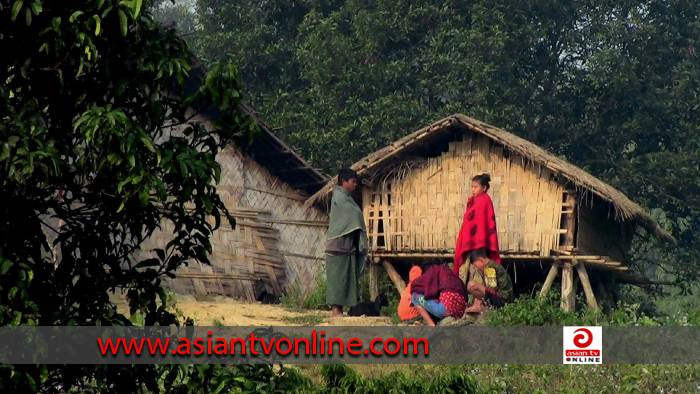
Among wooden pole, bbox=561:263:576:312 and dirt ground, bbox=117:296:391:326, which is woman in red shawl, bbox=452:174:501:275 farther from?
wooden pole, bbox=561:263:576:312

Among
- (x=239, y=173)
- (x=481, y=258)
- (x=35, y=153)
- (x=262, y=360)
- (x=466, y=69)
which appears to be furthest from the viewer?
(x=466, y=69)

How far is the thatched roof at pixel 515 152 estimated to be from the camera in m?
15.6

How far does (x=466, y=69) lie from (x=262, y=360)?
54.9 feet

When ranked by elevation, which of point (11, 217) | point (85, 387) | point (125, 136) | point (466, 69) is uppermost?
point (466, 69)

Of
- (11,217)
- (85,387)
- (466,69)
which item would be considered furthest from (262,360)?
(466,69)

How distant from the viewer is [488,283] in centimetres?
1466

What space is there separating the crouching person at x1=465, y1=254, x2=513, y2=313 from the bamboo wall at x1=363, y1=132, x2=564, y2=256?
4.87 ft

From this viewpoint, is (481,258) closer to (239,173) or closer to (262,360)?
(239,173)

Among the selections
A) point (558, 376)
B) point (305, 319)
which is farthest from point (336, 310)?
point (558, 376)

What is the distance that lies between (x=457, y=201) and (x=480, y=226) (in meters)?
1.93

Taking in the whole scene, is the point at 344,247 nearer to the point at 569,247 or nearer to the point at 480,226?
the point at 480,226

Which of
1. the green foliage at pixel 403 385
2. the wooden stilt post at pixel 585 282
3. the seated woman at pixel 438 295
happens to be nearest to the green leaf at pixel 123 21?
the green foliage at pixel 403 385

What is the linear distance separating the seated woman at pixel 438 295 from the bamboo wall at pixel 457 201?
7.92ft

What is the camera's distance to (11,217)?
671cm
